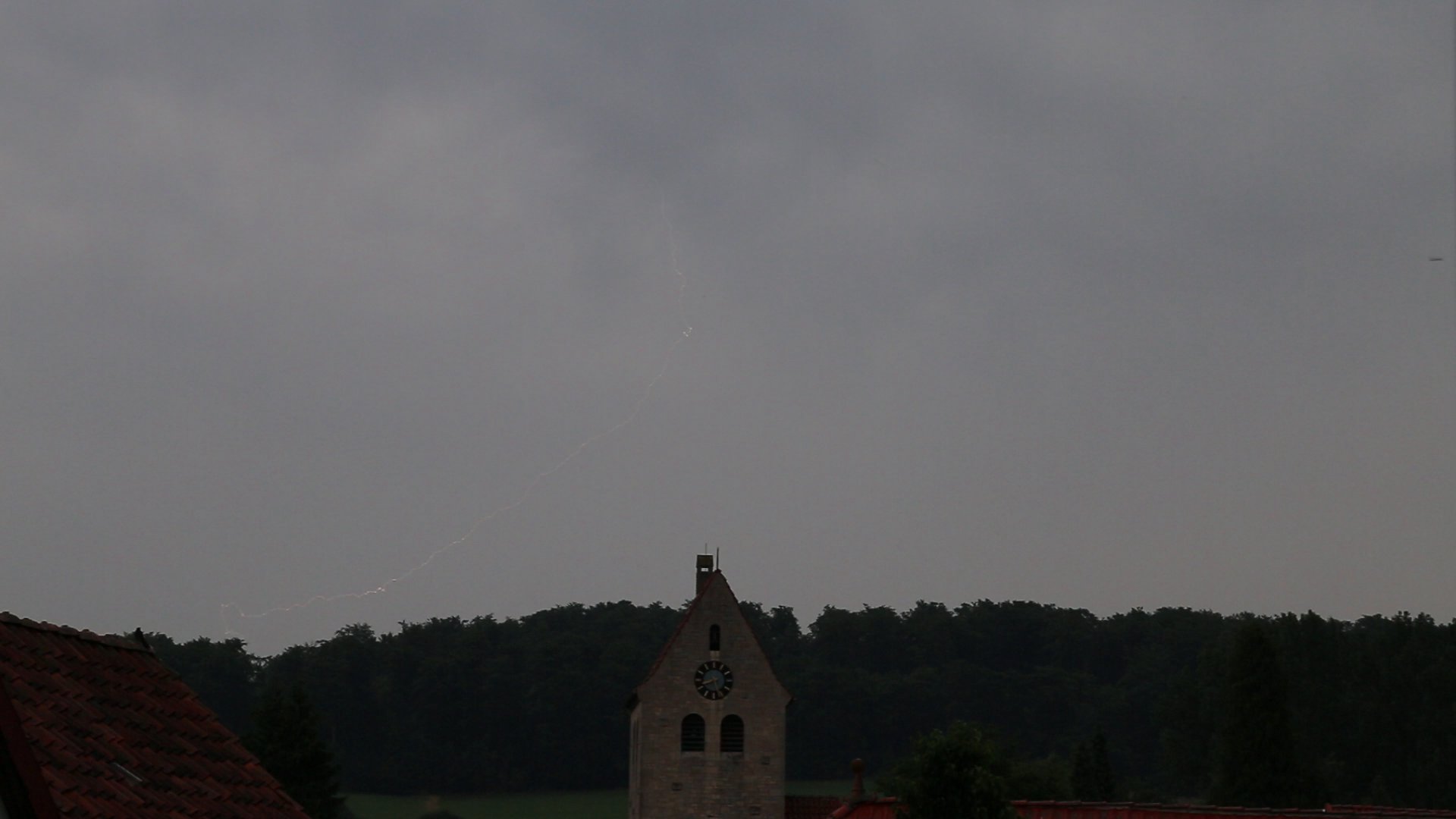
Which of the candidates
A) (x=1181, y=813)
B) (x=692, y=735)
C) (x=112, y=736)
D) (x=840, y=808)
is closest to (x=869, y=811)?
(x=840, y=808)

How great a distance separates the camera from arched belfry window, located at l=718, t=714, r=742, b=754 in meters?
75.1

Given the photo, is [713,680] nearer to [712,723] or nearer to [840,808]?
[712,723]

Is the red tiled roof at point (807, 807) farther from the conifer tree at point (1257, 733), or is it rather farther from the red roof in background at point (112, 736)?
the red roof in background at point (112, 736)

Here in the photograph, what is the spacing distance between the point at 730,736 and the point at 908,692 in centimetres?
10208

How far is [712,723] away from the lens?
75188 millimetres

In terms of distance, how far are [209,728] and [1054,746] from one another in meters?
160

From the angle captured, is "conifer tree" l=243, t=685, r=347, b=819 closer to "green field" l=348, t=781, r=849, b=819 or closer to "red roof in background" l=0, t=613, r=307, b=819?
"red roof in background" l=0, t=613, r=307, b=819

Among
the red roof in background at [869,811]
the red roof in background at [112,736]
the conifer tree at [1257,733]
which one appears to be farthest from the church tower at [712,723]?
the red roof in background at [112,736]

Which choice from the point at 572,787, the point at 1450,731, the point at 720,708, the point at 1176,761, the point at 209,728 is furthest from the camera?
the point at 572,787

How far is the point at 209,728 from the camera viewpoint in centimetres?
1881

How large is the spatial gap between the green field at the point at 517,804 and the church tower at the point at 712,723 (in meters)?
71.3

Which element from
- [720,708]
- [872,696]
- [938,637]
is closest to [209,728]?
[720,708]

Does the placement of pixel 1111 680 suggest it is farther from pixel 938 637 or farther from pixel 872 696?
pixel 872 696

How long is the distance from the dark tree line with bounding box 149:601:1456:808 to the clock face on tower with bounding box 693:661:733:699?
29.1 m
